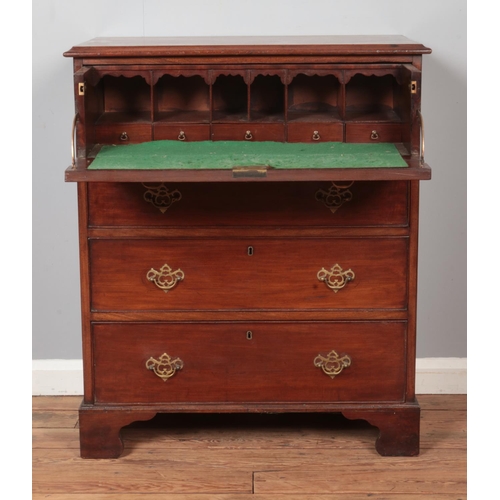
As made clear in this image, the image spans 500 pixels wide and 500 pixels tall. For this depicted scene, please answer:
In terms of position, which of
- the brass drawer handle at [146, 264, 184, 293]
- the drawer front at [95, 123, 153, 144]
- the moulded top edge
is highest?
the moulded top edge

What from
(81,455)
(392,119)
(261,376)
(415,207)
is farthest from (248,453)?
(392,119)

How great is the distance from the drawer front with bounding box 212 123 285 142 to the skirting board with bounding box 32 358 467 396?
4.33 ft

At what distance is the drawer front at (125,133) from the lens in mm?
3168

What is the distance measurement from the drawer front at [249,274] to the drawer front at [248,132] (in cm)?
37

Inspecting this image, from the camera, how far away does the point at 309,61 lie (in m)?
3.07

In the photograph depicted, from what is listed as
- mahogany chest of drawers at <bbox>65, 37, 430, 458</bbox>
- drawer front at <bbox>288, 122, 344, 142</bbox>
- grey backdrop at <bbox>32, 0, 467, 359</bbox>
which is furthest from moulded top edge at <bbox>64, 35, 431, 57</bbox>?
grey backdrop at <bbox>32, 0, 467, 359</bbox>

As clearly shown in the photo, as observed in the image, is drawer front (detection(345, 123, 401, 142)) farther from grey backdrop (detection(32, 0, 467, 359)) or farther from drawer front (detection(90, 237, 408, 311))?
grey backdrop (detection(32, 0, 467, 359))

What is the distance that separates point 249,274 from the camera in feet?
10.3

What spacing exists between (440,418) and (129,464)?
130 cm

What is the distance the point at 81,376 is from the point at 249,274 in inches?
45.1

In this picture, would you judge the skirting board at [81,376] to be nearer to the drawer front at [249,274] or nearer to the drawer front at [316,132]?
the drawer front at [249,274]

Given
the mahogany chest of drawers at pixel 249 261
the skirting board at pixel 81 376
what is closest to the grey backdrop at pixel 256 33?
the skirting board at pixel 81 376

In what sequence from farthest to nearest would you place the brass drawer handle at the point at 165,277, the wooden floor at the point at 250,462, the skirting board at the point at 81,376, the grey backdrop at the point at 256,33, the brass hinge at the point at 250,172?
the skirting board at the point at 81,376 → the grey backdrop at the point at 256,33 → the brass drawer handle at the point at 165,277 → the wooden floor at the point at 250,462 → the brass hinge at the point at 250,172

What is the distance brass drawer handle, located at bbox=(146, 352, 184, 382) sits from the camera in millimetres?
3209
